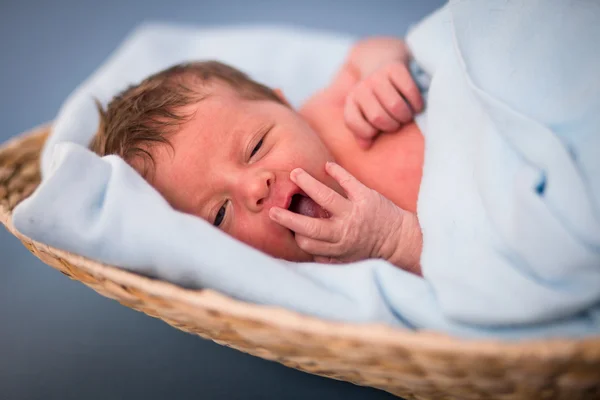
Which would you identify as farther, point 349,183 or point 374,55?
point 374,55

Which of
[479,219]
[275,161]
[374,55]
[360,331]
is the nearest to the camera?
[360,331]

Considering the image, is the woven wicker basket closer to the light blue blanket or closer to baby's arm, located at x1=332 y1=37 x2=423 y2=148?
the light blue blanket

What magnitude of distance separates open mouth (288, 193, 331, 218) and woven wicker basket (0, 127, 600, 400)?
8.7 inches

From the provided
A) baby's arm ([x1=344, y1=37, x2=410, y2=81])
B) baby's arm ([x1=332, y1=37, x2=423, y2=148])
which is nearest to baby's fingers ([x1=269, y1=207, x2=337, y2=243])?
baby's arm ([x1=332, y1=37, x2=423, y2=148])

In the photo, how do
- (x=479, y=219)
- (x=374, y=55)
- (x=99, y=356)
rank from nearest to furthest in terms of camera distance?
(x=479, y=219)
(x=99, y=356)
(x=374, y=55)

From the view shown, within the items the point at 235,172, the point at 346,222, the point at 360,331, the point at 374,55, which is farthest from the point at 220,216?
the point at 374,55

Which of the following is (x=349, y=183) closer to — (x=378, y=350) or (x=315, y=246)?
(x=315, y=246)

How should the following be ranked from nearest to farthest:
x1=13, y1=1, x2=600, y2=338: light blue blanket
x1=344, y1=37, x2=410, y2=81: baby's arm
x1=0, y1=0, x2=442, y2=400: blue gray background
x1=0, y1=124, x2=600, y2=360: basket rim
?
1. x1=0, y1=124, x2=600, y2=360: basket rim
2. x1=13, y1=1, x2=600, y2=338: light blue blanket
3. x1=0, y1=0, x2=442, y2=400: blue gray background
4. x1=344, y1=37, x2=410, y2=81: baby's arm

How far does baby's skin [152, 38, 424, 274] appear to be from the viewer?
737 mm

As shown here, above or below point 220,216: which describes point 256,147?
above

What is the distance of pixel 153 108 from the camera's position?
811 millimetres

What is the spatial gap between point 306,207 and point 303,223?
73mm

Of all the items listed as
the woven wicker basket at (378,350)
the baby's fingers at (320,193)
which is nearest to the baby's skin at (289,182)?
the baby's fingers at (320,193)

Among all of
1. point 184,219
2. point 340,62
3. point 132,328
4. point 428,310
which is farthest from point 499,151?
point 340,62
